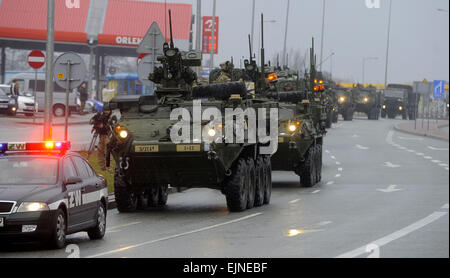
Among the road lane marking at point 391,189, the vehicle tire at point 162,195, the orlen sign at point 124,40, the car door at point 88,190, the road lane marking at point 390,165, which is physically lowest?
the road lane marking at point 390,165

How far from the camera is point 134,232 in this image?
1622 cm

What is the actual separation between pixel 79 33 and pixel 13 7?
27.6m

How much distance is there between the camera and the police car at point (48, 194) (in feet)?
42.3

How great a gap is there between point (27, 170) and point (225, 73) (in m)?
11.7

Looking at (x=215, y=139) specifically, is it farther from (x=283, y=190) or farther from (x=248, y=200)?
(x=283, y=190)

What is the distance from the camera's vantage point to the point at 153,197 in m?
21.7

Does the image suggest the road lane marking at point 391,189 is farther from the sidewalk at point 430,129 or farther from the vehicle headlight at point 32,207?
the vehicle headlight at point 32,207

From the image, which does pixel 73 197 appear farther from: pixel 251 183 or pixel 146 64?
pixel 146 64

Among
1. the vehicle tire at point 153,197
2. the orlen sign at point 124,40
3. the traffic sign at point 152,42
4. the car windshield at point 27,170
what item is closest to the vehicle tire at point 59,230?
the car windshield at point 27,170

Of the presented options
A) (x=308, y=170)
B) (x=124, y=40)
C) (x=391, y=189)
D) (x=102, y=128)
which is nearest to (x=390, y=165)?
(x=308, y=170)

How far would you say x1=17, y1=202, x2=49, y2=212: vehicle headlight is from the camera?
12.9m

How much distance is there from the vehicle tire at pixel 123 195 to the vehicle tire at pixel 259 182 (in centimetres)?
266
